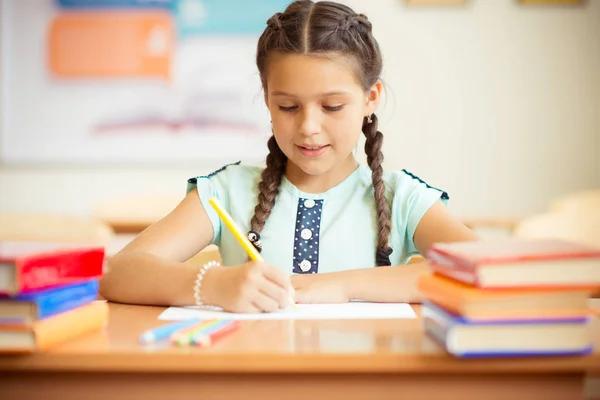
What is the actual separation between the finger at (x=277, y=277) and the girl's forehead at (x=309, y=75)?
430 mm

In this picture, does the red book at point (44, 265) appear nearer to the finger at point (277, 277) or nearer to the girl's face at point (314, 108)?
the finger at point (277, 277)

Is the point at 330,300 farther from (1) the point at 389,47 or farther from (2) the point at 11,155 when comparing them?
(2) the point at 11,155

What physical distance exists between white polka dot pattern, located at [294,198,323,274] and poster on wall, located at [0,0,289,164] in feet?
7.05

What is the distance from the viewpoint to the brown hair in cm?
149

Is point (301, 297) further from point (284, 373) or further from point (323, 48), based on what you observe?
point (323, 48)

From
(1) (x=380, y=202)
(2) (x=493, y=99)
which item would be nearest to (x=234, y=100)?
(2) (x=493, y=99)

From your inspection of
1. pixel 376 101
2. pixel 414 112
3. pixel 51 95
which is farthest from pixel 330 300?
pixel 51 95

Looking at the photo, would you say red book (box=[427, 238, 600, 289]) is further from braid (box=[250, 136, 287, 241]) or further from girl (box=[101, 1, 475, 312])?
braid (box=[250, 136, 287, 241])

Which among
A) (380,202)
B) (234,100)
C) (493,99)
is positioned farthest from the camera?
(234,100)

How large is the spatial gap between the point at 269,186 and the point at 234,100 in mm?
2197

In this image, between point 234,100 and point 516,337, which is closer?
point 516,337

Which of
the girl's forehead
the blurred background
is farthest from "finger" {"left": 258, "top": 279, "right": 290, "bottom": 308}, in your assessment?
the blurred background

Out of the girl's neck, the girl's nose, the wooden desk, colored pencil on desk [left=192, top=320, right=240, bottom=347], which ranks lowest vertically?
the wooden desk

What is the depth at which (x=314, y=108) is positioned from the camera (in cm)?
141
